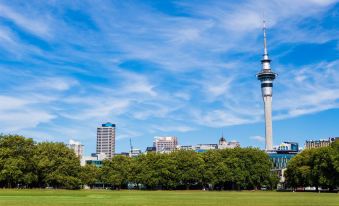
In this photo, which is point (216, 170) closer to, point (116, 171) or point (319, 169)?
point (116, 171)

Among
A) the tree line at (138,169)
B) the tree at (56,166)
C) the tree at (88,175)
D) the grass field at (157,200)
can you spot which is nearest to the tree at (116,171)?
the tree line at (138,169)

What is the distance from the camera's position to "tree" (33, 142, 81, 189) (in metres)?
118

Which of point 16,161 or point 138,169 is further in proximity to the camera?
point 138,169

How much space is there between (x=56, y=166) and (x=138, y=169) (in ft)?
94.5

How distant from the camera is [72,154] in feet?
415

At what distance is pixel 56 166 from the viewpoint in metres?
121

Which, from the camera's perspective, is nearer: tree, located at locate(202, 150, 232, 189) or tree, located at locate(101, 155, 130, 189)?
tree, located at locate(202, 150, 232, 189)

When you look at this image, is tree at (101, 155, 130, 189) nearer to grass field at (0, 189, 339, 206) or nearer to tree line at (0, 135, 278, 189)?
tree line at (0, 135, 278, 189)

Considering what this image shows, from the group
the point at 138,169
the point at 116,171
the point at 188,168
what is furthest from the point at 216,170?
the point at 116,171

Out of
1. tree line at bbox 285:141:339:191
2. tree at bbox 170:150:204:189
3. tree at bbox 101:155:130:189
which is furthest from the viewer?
tree at bbox 101:155:130:189

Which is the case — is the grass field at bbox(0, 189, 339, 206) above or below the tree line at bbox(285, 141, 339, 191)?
below

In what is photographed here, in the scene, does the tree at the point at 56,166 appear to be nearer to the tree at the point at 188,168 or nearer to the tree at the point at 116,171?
the tree at the point at 116,171

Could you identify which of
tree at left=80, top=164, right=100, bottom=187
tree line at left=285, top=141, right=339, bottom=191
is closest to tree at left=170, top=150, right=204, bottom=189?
tree at left=80, top=164, right=100, bottom=187

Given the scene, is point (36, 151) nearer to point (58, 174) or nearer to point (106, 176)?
point (58, 174)
